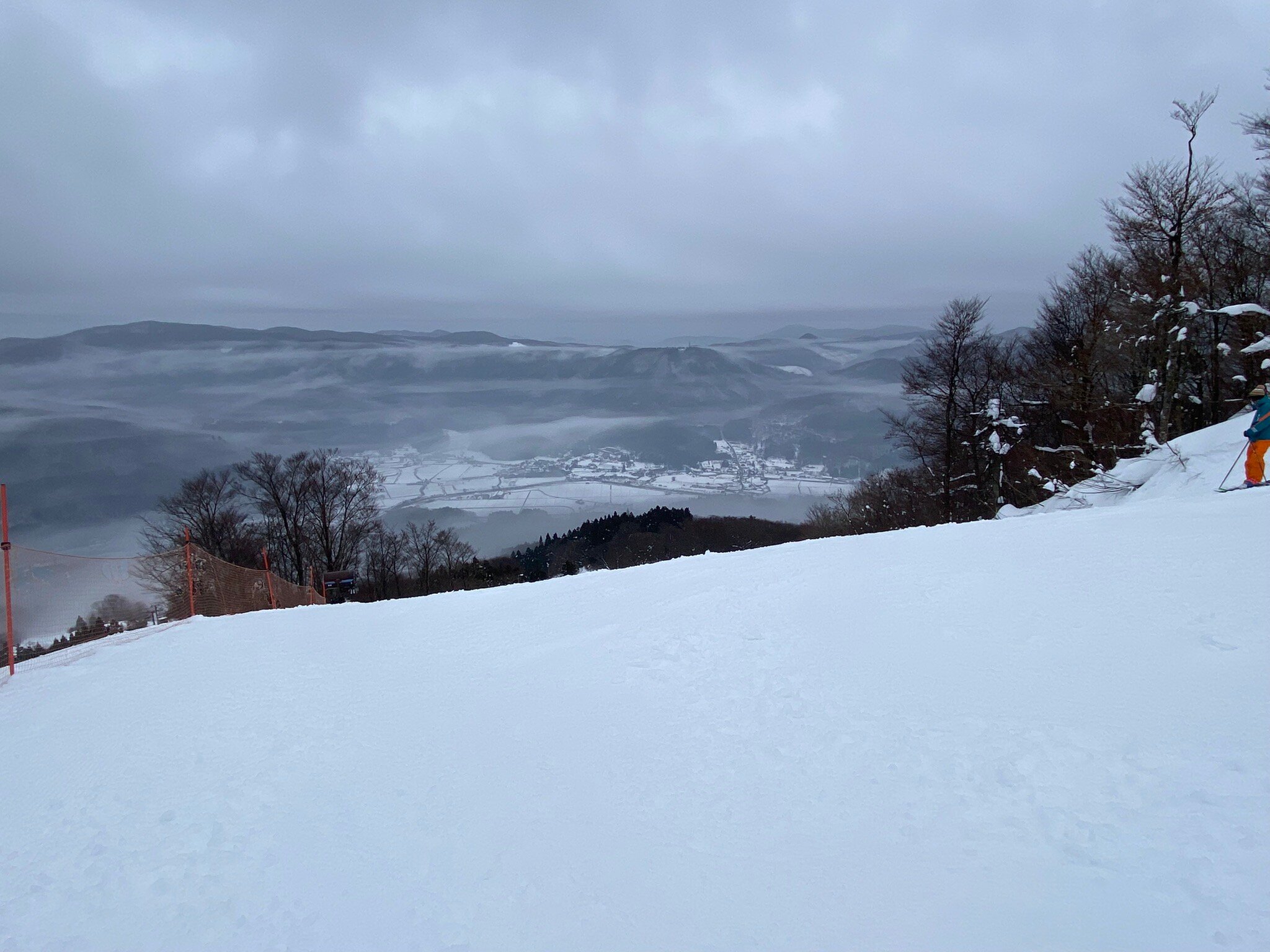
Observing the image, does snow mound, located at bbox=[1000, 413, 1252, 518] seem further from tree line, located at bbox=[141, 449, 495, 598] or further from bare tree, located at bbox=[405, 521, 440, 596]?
bare tree, located at bbox=[405, 521, 440, 596]

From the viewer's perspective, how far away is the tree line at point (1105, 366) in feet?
68.4

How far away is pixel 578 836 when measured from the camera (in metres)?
4.19

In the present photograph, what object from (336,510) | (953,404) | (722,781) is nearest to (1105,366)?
(953,404)

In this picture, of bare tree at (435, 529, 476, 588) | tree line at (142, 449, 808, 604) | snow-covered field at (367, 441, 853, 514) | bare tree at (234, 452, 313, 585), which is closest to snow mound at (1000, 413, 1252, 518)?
tree line at (142, 449, 808, 604)

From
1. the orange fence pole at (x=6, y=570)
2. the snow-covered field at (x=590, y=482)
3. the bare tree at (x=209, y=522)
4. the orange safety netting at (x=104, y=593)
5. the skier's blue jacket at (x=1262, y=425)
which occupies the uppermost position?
the skier's blue jacket at (x=1262, y=425)

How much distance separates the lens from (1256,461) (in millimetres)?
10883

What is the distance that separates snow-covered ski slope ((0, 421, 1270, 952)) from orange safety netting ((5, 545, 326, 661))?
2300 millimetres

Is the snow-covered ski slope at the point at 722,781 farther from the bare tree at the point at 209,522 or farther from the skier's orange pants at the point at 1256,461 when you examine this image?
the bare tree at the point at 209,522

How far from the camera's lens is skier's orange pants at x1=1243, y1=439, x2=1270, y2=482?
35.6 feet

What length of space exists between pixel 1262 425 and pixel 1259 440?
0.23 meters

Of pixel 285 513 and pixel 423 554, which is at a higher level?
pixel 285 513

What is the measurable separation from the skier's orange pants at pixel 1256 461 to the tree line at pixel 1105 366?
5533 mm

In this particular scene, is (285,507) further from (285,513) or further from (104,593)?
(104,593)

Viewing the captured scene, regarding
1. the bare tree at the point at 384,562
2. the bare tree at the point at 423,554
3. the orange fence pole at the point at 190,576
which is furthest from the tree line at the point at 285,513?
the orange fence pole at the point at 190,576
